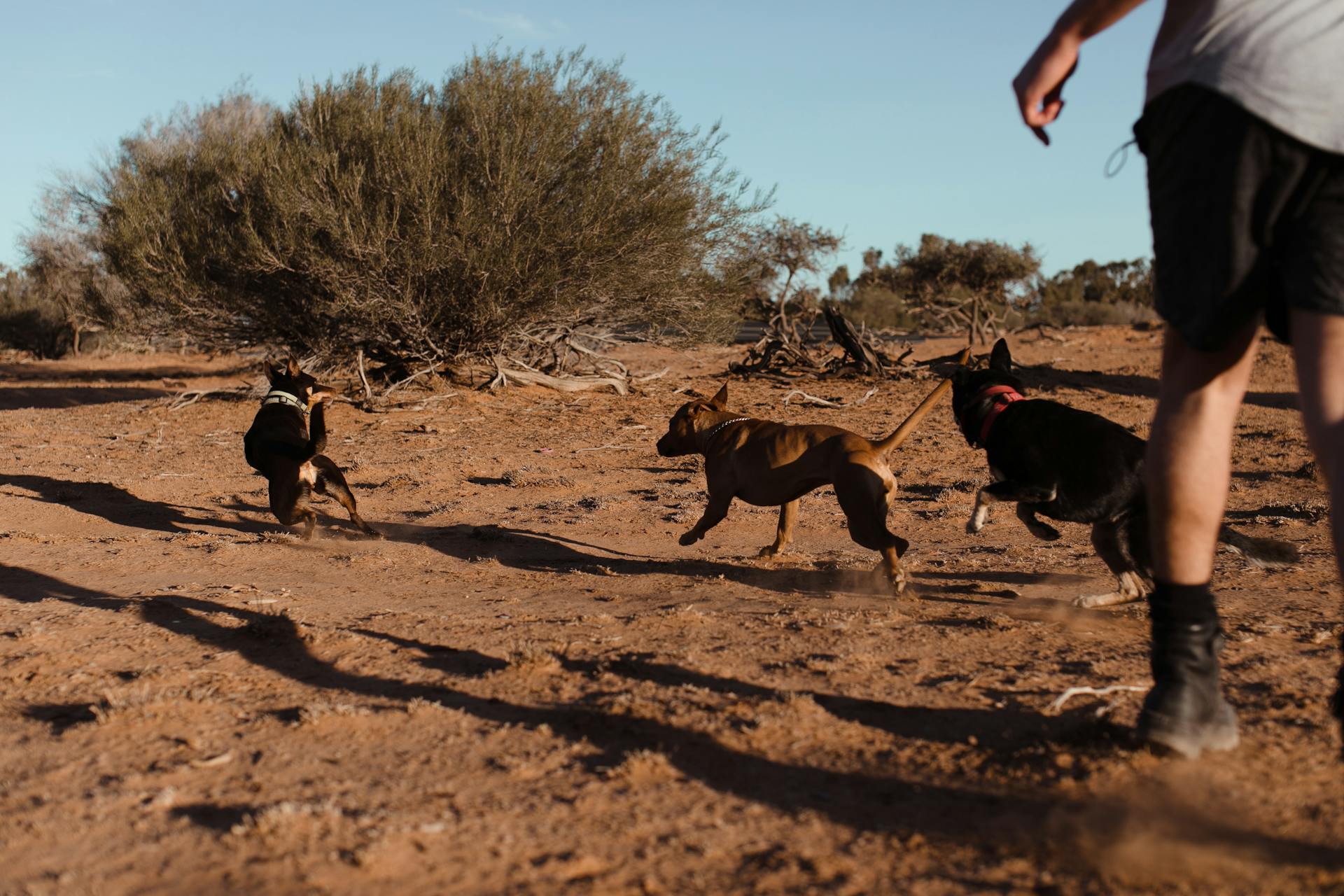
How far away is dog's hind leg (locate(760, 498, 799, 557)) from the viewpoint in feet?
21.4

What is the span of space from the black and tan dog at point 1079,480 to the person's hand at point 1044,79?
9.42ft

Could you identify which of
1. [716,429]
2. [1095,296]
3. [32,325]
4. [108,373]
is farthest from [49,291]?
[1095,296]

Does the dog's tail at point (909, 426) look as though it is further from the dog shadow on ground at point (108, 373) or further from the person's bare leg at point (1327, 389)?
the dog shadow on ground at point (108, 373)

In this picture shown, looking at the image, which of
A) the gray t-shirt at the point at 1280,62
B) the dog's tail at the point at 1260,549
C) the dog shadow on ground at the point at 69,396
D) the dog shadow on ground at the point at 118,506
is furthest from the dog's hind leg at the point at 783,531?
the dog shadow on ground at the point at 69,396

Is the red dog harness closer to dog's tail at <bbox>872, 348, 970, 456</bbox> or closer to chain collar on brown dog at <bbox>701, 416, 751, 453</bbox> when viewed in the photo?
dog's tail at <bbox>872, 348, 970, 456</bbox>

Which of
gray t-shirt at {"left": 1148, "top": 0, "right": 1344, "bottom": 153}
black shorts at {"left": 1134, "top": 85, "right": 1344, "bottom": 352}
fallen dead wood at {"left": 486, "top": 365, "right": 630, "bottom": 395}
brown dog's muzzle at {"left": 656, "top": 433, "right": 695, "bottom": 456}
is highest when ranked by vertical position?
gray t-shirt at {"left": 1148, "top": 0, "right": 1344, "bottom": 153}

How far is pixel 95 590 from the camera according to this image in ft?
19.2

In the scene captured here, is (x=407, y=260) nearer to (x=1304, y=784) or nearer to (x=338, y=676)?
(x=338, y=676)

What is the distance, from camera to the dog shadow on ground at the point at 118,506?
828 centimetres

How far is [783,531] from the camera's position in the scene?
21.5ft

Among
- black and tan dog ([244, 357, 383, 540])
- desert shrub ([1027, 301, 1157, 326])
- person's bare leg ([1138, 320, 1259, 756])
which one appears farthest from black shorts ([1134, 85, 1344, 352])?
desert shrub ([1027, 301, 1157, 326])

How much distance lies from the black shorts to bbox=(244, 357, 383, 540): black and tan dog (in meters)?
6.20

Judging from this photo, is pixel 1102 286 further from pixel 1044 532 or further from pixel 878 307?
pixel 1044 532

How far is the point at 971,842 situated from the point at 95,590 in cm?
513
